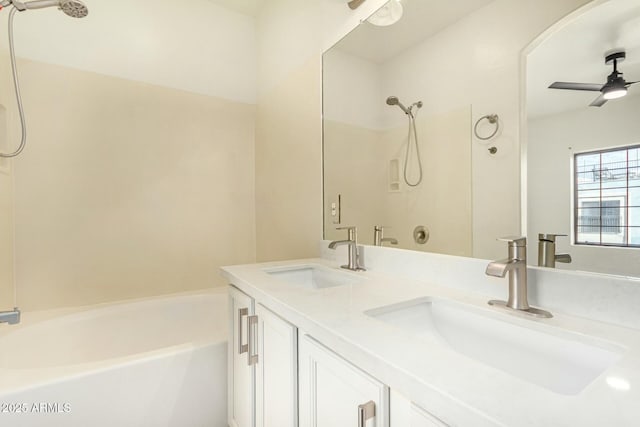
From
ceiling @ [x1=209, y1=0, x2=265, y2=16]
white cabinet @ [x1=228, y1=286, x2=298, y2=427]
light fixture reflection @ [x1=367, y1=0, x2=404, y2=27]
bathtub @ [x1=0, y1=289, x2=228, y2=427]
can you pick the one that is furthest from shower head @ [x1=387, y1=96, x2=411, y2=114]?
ceiling @ [x1=209, y1=0, x2=265, y2=16]

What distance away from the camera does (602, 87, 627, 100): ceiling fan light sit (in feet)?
2.26

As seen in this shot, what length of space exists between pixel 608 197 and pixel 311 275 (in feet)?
3.81

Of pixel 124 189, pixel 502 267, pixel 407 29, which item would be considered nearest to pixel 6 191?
pixel 124 189

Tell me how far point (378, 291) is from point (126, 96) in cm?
222

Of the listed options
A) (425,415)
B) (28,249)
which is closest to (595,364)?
(425,415)

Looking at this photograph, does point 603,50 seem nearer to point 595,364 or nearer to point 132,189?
point 595,364

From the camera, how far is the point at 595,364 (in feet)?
1.92

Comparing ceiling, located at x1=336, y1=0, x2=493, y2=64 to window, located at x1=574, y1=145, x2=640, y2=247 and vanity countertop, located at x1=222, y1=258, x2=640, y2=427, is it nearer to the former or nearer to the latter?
window, located at x1=574, y1=145, x2=640, y2=247

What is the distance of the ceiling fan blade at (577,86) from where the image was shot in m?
0.73

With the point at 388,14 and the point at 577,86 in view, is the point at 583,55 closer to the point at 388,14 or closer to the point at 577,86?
the point at 577,86

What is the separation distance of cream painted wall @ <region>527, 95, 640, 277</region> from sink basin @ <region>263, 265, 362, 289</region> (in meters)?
0.74

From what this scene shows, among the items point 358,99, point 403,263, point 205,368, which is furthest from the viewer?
point 358,99

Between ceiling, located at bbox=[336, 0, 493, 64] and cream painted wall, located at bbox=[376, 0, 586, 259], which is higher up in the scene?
ceiling, located at bbox=[336, 0, 493, 64]

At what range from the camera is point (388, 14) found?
1.35 metres
